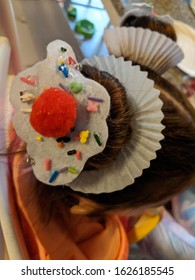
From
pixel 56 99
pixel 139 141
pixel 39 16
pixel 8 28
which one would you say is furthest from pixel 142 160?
pixel 39 16

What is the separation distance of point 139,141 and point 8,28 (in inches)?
15.7

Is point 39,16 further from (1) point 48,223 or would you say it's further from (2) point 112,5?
(1) point 48,223

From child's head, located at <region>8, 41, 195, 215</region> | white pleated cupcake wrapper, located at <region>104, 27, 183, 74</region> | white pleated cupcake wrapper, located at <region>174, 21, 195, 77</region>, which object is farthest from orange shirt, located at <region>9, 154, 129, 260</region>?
white pleated cupcake wrapper, located at <region>174, 21, 195, 77</region>

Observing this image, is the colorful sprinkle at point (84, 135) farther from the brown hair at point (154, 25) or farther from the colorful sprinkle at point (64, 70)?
the brown hair at point (154, 25)

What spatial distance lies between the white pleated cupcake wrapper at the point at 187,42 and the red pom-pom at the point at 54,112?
66cm

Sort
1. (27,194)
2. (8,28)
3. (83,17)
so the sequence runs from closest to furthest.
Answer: (27,194) → (8,28) → (83,17)

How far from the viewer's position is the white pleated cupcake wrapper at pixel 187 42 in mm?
919

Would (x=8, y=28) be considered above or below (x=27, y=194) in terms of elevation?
above

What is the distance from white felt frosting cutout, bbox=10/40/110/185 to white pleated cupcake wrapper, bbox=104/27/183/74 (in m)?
0.19

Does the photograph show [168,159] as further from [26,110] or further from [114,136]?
[26,110]

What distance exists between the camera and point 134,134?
420 mm

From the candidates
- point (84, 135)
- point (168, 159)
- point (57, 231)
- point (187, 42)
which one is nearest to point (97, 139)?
point (84, 135)

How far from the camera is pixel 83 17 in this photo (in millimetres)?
970

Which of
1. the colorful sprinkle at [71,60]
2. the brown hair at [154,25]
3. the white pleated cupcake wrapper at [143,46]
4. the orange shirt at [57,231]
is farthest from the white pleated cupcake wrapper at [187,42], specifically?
the colorful sprinkle at [71,60]
